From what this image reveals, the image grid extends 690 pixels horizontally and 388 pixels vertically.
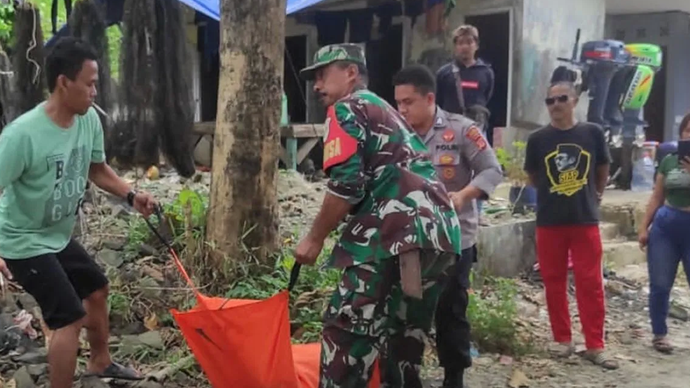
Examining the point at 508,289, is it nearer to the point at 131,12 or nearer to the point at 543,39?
the point at 131,12

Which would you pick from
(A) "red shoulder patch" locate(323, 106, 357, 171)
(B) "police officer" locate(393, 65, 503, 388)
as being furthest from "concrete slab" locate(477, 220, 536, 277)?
(A) "red shoulder patch" locate(323, 106, 357, 171)

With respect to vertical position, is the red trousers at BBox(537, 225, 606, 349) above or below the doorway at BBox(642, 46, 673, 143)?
below

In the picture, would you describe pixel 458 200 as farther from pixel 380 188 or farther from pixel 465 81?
pixel 465 81

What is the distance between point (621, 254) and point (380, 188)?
5705 millimetres

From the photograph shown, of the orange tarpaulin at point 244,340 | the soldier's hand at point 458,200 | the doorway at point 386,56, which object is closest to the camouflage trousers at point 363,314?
A: the orange tarpaulin at point 244,340

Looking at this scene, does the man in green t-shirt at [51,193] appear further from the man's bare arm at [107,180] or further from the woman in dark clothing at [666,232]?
the woman in dark clothing at [666,232]

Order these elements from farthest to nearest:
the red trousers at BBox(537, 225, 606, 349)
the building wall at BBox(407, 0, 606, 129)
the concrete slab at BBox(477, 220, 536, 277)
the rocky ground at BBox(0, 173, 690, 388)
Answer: the building wall at BBox(407, 0, 606, 129)
the concrete slab at BBox(477, 220, 536, 277)
the red trousers at BBox(537, 225, 606, 349)
the rocky ground at BBox(0, 173, 690, 388)

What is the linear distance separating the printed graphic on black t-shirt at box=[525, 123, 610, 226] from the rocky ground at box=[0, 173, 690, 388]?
966 mm

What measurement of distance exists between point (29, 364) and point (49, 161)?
1.36 metres

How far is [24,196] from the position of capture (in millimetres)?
3734

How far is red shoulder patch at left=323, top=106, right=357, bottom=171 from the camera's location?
3.23m

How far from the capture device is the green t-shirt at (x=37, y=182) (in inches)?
143

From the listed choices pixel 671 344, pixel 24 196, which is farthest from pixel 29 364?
pixel 671 344

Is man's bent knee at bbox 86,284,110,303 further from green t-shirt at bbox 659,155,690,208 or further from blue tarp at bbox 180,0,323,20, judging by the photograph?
blue tarp at bbox 180,0,323,20
